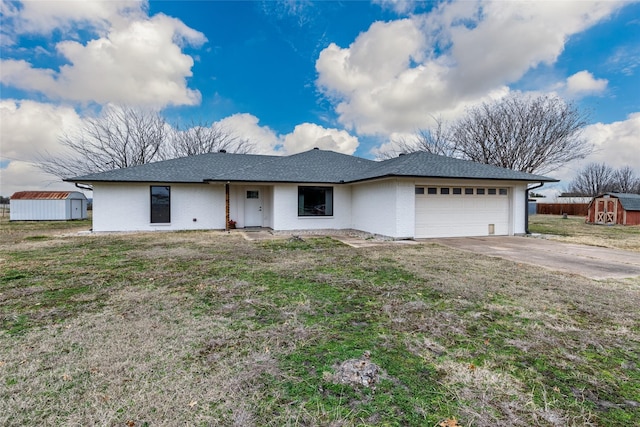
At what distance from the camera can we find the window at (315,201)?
44.3 ft

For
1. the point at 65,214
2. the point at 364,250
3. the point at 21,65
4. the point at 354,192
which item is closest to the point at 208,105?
the point at 21,65

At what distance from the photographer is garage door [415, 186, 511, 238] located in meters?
11.5

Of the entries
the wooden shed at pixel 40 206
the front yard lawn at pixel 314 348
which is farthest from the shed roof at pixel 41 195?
the front yard lawn at pixel 314 348

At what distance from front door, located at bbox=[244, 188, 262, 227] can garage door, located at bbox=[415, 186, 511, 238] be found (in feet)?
25.0

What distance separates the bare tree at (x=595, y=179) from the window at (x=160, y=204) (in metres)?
57.3

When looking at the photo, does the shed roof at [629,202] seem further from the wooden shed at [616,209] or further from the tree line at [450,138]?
the tree line at [450,138]

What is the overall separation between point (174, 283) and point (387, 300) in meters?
3.59

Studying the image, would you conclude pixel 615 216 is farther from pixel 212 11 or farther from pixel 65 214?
pixel 65 214

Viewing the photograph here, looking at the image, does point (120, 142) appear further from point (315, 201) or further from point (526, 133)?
point (526, 133)

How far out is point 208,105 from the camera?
23.9 meters

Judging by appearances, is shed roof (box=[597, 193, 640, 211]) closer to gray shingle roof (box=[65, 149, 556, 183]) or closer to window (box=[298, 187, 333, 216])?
gray shingle roof (box=[65, 149, 556, 183])

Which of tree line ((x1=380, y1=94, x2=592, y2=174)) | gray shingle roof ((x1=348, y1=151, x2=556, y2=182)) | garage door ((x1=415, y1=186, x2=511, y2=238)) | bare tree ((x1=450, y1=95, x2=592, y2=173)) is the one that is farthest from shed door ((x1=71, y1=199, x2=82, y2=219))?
bare tree ((x1=450, y1=95, x2=592, y2=173))

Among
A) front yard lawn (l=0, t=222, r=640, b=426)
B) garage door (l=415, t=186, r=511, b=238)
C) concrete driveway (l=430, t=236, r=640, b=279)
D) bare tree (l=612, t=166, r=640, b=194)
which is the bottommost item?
front yard lawn (l=0, t=222, r=640, b=426)

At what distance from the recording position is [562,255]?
7.96 meters
